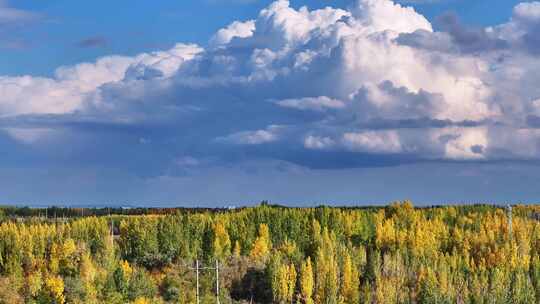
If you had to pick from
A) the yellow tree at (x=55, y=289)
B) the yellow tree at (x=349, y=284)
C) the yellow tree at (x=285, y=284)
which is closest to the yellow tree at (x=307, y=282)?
the yellow tree at (x=285, y=284)

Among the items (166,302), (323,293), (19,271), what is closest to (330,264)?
(323,293)

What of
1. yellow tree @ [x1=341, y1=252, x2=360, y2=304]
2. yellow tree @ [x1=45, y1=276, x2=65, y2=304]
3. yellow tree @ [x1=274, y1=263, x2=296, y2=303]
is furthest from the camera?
yellow tree @ [x1=274, y1=263, x2=296, y2=303]

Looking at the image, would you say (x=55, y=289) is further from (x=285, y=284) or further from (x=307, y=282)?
(x=307, y=282)

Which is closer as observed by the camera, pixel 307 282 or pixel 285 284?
pixel 285 284

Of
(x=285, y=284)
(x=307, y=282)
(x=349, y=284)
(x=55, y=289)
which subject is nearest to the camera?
(x=55, y=289)

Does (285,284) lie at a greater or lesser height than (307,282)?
lesser

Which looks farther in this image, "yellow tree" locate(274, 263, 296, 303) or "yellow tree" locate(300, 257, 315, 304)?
"yellow tree" locate(300, 257, 315, 304)

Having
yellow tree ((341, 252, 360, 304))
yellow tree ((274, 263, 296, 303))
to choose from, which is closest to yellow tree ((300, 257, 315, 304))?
yellow tree ((274, 263, 296, 303))

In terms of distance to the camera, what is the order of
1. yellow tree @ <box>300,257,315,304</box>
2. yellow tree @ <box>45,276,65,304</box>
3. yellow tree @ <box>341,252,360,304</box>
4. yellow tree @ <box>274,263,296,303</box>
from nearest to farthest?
yellow tree @ <box>45,276,65,304</box> → yellow tree @ <box>341,252,360,304</box> → yellow tree @ <box>274,263,296,303</box> → yellow tree @ <box>300,257,315,304</box>

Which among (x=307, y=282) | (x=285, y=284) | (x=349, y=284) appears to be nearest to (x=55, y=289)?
(x=285, y=284)

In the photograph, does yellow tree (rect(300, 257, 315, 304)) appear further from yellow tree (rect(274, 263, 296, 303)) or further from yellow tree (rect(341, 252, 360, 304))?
yellow tree (rect(341, 252, 360, 304))

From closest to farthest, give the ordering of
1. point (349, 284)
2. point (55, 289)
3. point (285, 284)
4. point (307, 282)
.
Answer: point (55, 289), point (349, 284), point (285, 284), point (307, 282)

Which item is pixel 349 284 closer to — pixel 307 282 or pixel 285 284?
pixel 307 282

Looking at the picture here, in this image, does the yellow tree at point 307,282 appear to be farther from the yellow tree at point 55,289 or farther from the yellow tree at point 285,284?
the yellow tree at point 55,289
